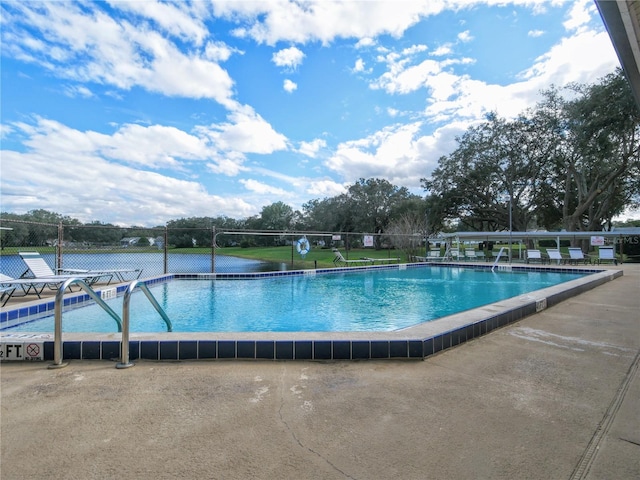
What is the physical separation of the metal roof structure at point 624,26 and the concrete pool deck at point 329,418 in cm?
246

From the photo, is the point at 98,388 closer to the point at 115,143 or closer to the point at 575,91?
the point at 115,143

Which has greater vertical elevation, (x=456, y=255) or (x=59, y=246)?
(x=59, y=246)

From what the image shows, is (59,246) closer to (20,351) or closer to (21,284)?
(21,284)

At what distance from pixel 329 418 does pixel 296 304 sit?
5283 mm

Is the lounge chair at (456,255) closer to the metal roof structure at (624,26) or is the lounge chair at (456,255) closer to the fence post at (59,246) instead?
the metal roof structure at (624,26)

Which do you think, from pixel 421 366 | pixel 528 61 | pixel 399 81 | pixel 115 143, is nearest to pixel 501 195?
pixel 528 61

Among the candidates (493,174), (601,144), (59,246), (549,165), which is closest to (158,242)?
(59,246)

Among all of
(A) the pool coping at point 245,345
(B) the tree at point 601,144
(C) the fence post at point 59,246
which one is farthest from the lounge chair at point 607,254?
(C) the fence post at point 59,246

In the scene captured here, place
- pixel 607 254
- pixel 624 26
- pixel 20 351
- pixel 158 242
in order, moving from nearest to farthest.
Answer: pixel 624 26 < pixel 20 351 < pixel 158 242 < pixel 607 254

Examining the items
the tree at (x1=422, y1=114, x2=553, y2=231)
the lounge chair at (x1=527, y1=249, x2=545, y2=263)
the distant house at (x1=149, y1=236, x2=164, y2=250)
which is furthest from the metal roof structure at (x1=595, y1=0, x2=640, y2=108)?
the tree at (x1=422, y1=114, x2=553, y2=231)

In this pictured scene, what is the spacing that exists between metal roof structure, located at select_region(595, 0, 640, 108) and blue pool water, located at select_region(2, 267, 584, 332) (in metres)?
4.01

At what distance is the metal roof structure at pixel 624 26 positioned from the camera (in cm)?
221

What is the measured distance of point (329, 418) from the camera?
1.92 m

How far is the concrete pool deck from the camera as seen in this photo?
4.90 ft
